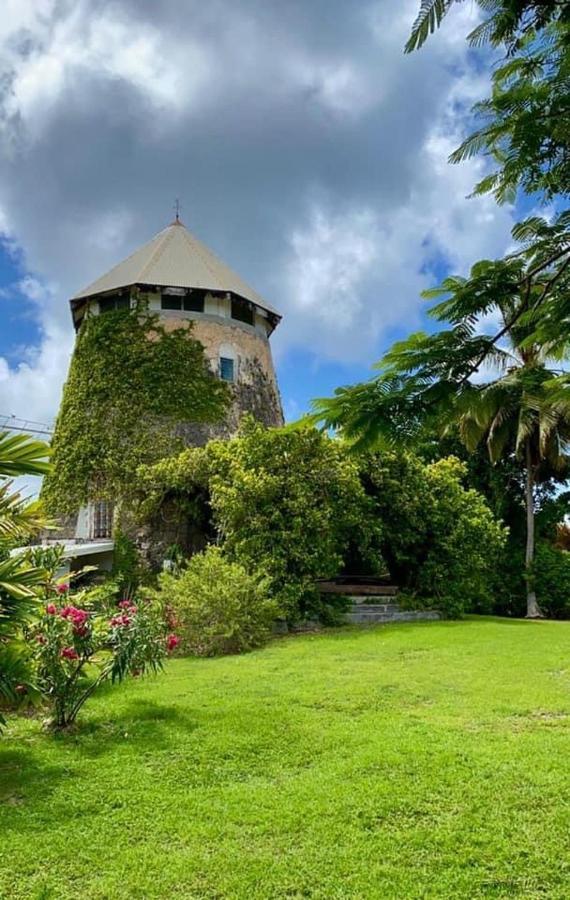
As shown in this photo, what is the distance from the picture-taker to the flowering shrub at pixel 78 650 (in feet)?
21.2

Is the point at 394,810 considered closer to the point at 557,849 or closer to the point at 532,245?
the point at 557,849

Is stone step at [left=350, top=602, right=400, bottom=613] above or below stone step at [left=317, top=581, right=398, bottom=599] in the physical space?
below

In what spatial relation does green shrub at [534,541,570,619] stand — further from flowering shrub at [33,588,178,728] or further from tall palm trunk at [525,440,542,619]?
flowering shrub at [33,588,178,728]

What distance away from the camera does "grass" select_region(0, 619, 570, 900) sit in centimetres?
368

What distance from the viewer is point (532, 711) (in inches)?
271

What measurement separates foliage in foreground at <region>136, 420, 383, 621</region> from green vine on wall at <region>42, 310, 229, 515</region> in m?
7.10

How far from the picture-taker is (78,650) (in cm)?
663

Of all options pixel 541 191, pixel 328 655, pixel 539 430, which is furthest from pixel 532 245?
pixel 539 430

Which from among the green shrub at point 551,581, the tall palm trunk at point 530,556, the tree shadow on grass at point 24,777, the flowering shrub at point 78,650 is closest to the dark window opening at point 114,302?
the tall palm trunk at point 530,556

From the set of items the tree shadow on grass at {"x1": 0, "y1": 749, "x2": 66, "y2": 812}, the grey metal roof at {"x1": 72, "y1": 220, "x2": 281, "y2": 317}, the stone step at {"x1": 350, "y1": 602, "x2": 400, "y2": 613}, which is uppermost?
the grey metal roof at {"x1": 72, "y1": 220, "x2": 281, "y2": 317}

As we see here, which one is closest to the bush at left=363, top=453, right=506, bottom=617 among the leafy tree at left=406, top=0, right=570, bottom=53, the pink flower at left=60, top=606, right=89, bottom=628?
the pink flower at left=60, top=606, right=89, bottom=628

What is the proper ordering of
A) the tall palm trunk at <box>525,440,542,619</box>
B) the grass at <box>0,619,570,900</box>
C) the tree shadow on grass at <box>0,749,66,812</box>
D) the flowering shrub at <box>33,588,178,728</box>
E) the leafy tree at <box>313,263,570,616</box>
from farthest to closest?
the tall palm trunk at <box>525,440,542,619</box>, the flowering shrub at <box>33,588,178,728</box>, the tree shadow on grass at <box>0,749,66,812</box>, the grass at <box>0,619,570,900</box>, the leafy tree at <box>313,263,570,616</box>

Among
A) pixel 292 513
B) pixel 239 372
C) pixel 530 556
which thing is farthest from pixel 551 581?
pixel 239 372

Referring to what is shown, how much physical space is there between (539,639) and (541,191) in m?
11.6
